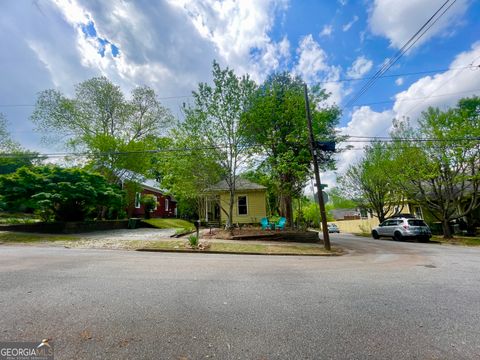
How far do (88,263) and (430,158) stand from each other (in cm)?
2046

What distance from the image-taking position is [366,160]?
76.3ft

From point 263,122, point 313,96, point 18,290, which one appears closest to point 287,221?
point 263,122

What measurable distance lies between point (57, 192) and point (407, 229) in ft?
77.7

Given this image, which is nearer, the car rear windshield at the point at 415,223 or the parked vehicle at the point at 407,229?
the parked vehicle at the point at 407,229

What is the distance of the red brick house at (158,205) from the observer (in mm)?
26091

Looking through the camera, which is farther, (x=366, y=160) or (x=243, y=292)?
(x=366, y=160)

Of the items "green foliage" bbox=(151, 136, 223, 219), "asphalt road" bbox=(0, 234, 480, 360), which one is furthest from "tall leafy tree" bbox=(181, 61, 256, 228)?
"asphalt road" bbox=(0, 234, 480, 360)

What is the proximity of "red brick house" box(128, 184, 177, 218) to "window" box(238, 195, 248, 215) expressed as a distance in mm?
9788

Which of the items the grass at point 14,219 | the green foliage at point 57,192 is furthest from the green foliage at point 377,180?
the grass at point 14,219

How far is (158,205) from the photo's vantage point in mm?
31406

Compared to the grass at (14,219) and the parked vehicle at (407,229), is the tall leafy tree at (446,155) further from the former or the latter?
the grass at (14,219)

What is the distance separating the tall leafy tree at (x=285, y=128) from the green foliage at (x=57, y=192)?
1084 cm

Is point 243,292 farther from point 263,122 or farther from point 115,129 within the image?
point 115,129

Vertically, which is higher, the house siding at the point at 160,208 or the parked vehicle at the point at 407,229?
the house siding at the point at 160,208
